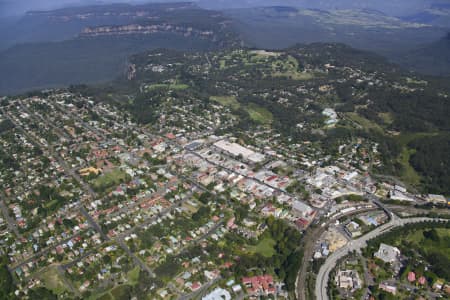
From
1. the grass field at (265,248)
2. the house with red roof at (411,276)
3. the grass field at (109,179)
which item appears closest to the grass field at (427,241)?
the house with red roof at (411,276)

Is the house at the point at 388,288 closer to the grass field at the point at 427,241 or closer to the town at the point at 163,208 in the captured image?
the town at the point at 163,208

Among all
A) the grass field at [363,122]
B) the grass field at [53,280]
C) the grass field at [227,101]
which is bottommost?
the grass field at [227,101]

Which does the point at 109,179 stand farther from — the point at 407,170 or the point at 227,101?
the point at 407,170

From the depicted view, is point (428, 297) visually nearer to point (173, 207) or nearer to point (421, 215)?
point (421, 215)

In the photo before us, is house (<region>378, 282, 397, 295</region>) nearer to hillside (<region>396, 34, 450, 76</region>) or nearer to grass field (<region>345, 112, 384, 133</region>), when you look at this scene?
A: grass field (<region>345, 112, 384, 133</region>)

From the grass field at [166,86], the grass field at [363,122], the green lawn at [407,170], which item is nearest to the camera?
the green lawn at [407,170]

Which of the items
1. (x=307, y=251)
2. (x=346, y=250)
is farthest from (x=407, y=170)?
(x=307, y=251)

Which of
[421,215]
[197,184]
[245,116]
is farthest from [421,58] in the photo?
[197,184]
